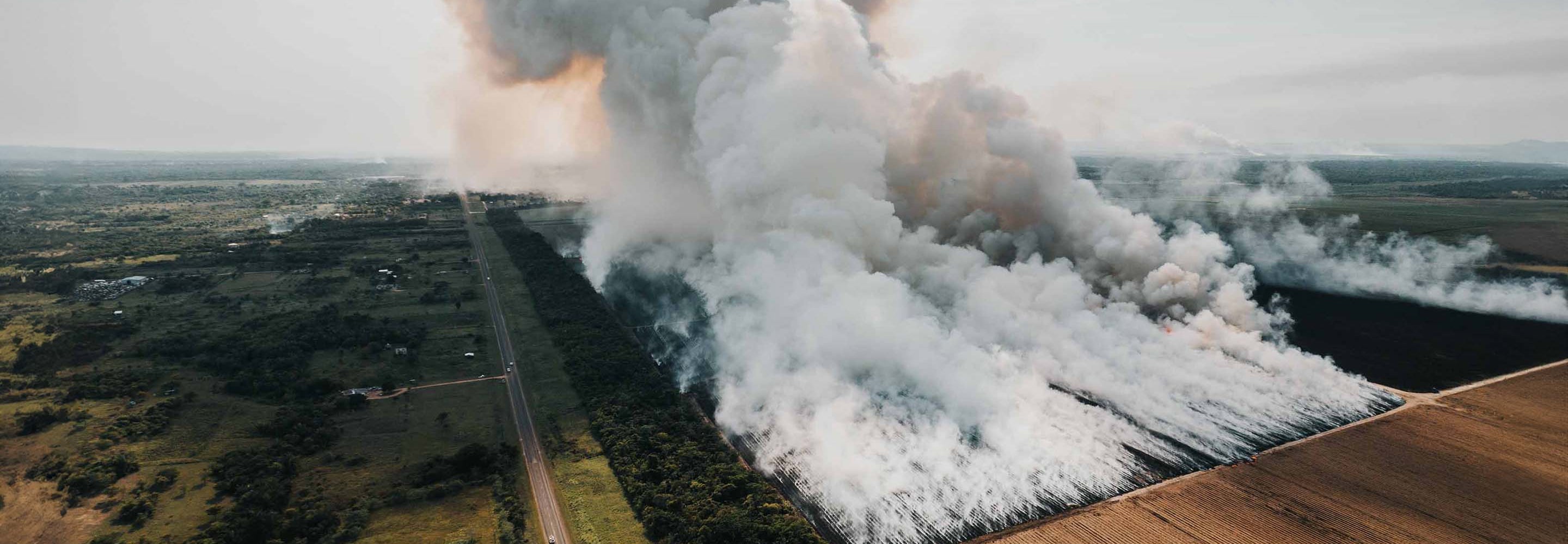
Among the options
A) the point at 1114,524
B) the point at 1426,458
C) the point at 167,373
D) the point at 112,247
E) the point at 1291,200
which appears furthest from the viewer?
the point at 1291,200

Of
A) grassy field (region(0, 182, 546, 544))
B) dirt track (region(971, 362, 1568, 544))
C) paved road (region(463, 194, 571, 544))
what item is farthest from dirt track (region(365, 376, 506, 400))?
dirt track (region(971, 362, 1568, 544))

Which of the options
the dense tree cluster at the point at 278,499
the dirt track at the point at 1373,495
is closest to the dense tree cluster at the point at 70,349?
the dense tree cluster at the point at 278,499

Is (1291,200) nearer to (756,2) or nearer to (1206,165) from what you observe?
(1206,165)

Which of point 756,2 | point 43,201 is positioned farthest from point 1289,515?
point 43,201

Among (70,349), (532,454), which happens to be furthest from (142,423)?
(532,454)

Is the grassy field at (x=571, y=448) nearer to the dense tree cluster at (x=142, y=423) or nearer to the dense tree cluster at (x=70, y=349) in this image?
the dense tree cluster at (x=142, y=423)

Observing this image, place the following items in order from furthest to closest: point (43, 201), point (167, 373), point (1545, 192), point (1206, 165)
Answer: point (43, 201)
point (1545, 192)
point (1206, 165)
point (167, 373)
